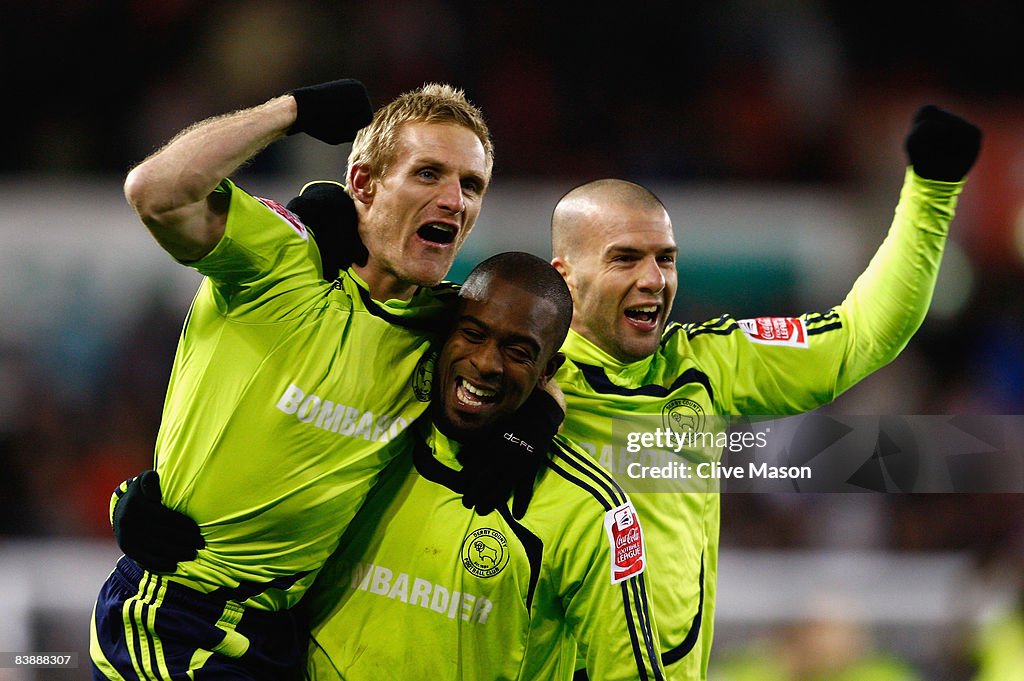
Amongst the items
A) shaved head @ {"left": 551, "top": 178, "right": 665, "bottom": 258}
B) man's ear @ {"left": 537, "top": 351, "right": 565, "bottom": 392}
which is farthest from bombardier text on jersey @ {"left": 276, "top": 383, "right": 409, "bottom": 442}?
shaved head @ {"left": 551, "top": 178, "right": 665, "bottom": 258}

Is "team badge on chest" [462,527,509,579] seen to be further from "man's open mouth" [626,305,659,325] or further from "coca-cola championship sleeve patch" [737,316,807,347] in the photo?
"coca-cola championship sleeve patch" [737,316,807,347]

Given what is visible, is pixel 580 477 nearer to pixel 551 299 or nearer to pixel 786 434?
pixel 551 299

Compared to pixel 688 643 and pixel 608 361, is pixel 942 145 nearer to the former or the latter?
pixel 608 361

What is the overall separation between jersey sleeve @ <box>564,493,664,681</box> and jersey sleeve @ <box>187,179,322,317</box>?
0.85 m

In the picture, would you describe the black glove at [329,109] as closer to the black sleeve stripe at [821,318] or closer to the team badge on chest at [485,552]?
the team badge on chest at [485,552]

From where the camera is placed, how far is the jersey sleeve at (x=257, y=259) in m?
2.32

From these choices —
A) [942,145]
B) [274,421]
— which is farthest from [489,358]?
[942,145]

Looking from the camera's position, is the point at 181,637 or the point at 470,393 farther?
the point at 470,393

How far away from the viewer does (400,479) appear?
106 inches

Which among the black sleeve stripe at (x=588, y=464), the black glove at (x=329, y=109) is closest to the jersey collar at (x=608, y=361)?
the black sleeve stripe at (x=588, y=464)

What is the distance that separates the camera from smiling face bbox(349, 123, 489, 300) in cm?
270

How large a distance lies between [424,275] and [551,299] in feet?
0.98

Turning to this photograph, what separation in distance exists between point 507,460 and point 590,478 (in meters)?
0.21

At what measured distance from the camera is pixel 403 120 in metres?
2.78
